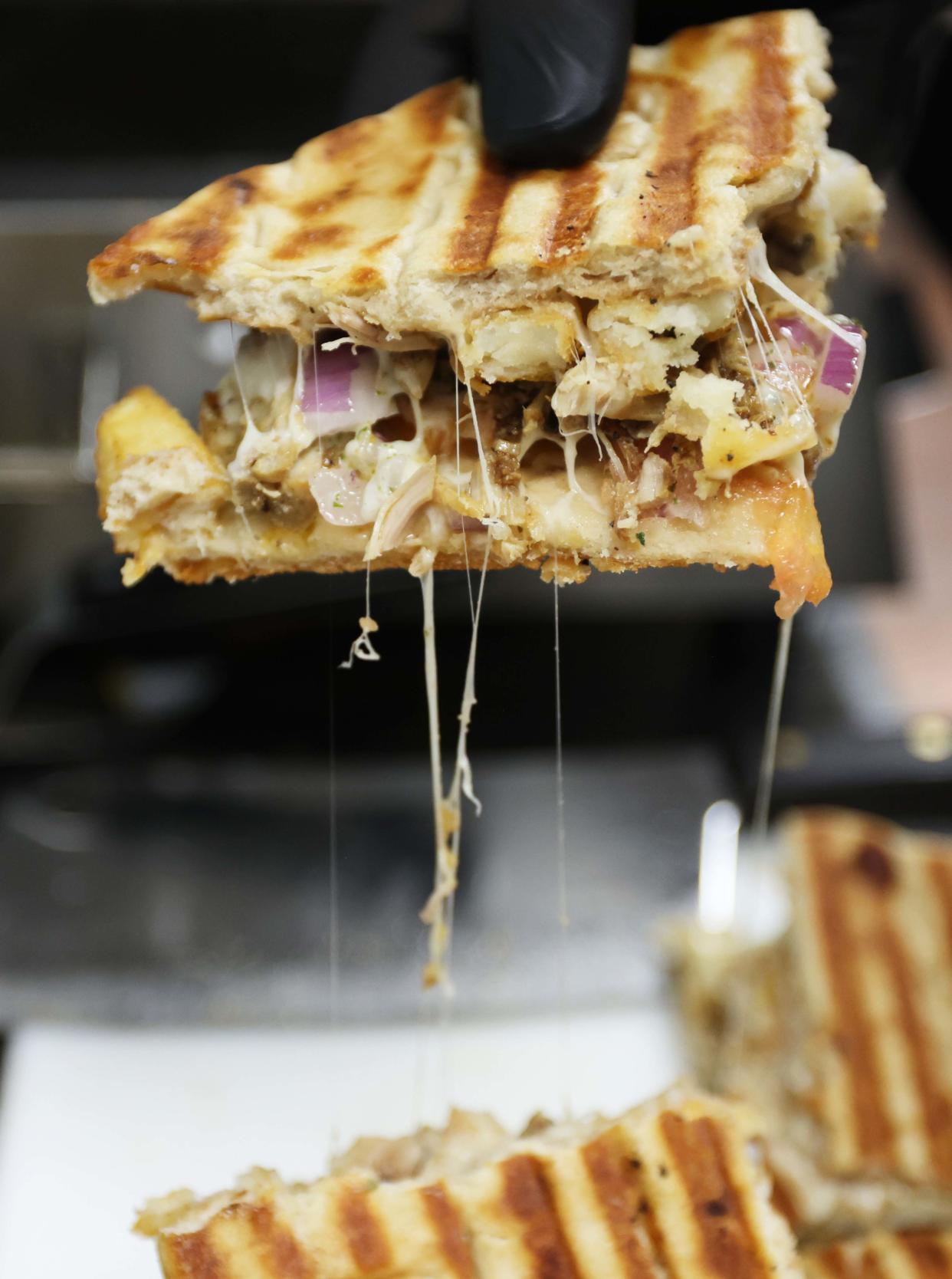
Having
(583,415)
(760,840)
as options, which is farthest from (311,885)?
(583,415)

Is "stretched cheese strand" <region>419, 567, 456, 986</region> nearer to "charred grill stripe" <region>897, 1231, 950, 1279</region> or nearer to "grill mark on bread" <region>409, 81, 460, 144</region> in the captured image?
"grill mark on bread" <region>409, 81, 460, 144</region>

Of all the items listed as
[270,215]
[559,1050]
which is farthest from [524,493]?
[559,1050]

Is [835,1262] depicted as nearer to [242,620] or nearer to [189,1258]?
[189,1258]

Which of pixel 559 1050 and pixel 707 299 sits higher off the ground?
pixel 707 299

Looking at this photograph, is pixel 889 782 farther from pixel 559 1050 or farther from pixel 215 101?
pixel 215 101

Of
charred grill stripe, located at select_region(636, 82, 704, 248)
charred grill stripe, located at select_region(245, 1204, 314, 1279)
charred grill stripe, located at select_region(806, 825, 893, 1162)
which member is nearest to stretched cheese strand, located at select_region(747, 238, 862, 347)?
charred grill stripe, located at select_region(636, 82, 704, 248)

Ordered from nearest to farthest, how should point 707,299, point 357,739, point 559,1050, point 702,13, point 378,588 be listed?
point 707,299, point 702,13, point 559,1050, point 378,588, point 357,739
